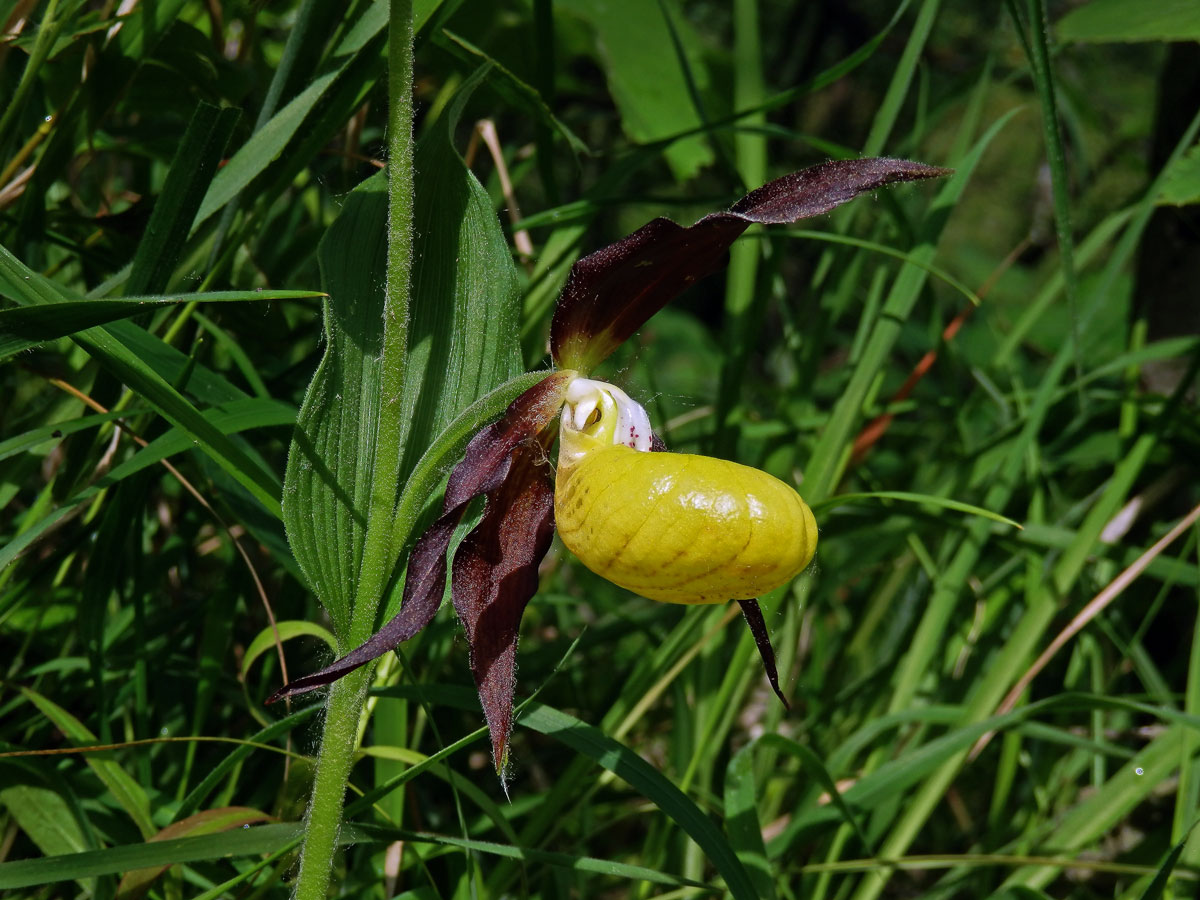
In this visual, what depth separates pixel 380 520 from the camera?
0.81 metres

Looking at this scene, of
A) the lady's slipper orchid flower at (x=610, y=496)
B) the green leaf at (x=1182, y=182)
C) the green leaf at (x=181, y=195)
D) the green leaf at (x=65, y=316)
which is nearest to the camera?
the green leaf at (x=65, y=316)

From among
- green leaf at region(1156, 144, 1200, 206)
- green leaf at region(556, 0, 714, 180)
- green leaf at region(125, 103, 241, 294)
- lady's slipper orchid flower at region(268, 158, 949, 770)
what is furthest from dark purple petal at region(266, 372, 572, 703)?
green leaf at region(1156, 144, 1200, 206)

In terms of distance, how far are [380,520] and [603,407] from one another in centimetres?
28

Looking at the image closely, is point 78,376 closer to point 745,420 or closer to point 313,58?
point 313,58

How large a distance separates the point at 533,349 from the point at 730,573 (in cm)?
57

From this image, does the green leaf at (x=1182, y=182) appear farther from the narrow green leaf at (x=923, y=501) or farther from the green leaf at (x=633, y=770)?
the green leaf at (x=633, y=770)

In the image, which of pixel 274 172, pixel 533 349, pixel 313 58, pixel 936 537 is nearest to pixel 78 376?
pixel 274 172

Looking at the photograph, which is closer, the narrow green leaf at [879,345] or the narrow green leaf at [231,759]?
the narrow green leaf at [231,759]

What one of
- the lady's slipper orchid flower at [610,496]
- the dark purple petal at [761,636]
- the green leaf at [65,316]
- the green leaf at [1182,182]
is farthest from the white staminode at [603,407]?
the green leaf at [1182,182]

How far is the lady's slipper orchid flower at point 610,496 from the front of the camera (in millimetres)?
776

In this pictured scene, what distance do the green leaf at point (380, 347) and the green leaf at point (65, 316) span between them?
13 cm

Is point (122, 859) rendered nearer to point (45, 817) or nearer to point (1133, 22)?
point (45, 817)

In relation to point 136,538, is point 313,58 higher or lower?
higher

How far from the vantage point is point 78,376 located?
1.04m
